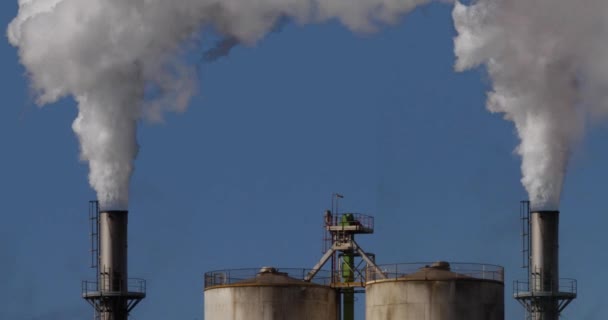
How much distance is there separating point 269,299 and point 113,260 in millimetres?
8532

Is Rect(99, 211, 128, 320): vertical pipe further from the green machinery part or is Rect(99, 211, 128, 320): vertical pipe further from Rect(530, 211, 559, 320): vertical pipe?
Rect(530, 211, 559, 320): vertical pipe

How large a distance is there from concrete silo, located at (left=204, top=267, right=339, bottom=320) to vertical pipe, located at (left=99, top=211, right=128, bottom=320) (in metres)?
4.79

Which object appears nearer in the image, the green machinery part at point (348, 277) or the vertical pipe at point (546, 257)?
the vertical pipe at point (546, 257)

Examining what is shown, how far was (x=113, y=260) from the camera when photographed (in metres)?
166

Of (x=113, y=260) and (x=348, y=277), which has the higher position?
(x=113, y=260)

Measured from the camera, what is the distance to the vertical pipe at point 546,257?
16725 cm

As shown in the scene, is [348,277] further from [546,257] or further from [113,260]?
[113,260]

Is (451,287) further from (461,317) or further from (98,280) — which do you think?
(98,280)

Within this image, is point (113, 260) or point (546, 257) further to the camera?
point (546, 257)

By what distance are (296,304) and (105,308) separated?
33.8 ft

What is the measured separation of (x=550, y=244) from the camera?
168 meters

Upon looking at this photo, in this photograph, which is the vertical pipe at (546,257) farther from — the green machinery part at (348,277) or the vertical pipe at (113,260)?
the vertical pipe at (113,260)

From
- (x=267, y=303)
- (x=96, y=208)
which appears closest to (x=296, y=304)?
(x=267, y=303)

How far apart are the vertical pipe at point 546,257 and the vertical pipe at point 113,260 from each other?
21813mm
